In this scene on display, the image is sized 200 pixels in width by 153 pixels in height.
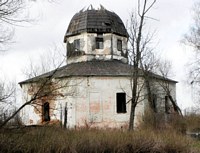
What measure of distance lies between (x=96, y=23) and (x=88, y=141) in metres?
Answer: 20.9

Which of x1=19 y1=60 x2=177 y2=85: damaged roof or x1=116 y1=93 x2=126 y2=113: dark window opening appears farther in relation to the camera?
x1=116 y1=93 x2=126 y2=113: dark window opening

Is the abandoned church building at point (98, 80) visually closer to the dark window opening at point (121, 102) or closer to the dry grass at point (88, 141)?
the dark window opening at point (121, 102)

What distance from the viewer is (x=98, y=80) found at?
102 feet

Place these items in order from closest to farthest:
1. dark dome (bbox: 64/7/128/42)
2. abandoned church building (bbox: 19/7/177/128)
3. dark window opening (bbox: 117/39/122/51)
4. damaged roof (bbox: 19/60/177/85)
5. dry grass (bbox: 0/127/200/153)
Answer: dry grass (bbox: 0/127/200/153)
abandoned church building (bbox: 19/7/177/128)
damaged roof (bbox: 19/60/177/85)
dark dome (bbox: 64/7/128/42)
dark window opening (bbox: 117/39/122/51)

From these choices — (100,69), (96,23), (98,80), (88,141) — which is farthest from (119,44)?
(88,141)

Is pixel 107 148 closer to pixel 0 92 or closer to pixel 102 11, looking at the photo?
pixel 0 92

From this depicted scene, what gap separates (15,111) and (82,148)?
10.00 ft

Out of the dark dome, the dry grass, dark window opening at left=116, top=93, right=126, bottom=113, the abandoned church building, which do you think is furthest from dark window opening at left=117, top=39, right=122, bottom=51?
the dry grass

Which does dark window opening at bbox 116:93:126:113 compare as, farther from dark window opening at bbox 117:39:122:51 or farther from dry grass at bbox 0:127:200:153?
dry grass at bbox 0:127:200:153

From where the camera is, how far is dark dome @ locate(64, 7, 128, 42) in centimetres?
3475

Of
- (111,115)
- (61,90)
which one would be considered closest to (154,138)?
(61,90)

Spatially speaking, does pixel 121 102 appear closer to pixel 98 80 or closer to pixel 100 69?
pixel 98 80

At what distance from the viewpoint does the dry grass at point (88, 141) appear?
1364 cm

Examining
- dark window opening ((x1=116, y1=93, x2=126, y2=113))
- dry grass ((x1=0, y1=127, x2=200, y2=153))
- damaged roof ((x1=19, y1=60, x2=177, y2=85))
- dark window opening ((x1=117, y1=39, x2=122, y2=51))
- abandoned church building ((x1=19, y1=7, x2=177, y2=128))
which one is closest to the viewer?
dry grass ((x1=0, y1=127, x2=200, y2=153))
